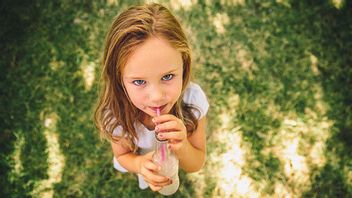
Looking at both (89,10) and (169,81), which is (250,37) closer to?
(89,10)

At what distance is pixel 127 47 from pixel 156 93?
0.26 meters

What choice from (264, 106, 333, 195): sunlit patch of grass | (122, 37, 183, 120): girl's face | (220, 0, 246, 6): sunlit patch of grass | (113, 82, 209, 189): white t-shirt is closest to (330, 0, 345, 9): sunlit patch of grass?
(220, 0, 246, 6): sunlit patch of grass

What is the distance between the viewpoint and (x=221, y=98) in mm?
3740

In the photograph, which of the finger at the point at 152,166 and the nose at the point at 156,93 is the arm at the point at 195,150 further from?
the nose at the point at 156,93

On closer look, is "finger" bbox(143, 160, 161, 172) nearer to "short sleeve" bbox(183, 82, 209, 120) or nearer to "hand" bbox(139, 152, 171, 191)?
"hand" bbox(139, 152, 171, 191)

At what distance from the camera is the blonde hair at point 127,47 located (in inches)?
74.5

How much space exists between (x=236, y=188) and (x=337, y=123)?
3.65 ft

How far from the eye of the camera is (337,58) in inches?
149

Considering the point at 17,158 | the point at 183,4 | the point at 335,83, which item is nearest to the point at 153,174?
the point at 17,158

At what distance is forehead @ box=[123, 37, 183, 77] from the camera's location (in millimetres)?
1829

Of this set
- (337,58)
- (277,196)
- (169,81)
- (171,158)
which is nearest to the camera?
(169,81)

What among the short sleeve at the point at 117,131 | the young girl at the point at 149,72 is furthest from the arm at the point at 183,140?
the short sleeve at the point at 117,131

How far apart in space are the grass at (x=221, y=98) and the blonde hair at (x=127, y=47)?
1127mm

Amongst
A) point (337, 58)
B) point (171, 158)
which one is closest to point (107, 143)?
point (171, 158)
